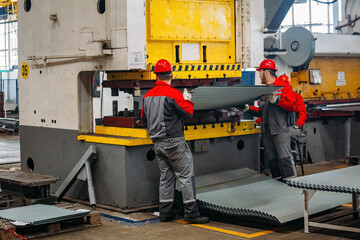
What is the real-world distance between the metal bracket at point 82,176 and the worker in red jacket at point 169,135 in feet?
2.92

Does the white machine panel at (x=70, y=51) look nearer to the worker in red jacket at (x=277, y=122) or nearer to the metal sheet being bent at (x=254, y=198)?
the metal sheet being bent at (x=254, y=198)

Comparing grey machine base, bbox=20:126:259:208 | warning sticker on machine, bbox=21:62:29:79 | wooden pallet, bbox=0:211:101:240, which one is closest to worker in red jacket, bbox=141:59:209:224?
grey machine base, bbox=20:126:259:208

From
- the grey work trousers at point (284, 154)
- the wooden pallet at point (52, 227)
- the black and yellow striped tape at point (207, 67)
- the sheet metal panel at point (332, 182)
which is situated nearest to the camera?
the sheet metal panel at point (332, 182)

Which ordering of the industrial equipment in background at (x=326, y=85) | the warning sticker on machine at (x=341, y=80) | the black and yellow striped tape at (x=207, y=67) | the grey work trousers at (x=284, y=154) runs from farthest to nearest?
the warning sticker on machine at (x=341, y=80)
the industrial equipment in background at (x=326, y=85)
the grey work trousers at (x=284, y=154)
the black and yellow striped tape at (x=207, y=67)

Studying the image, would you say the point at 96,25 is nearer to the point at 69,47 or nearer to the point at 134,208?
the point at 69,47

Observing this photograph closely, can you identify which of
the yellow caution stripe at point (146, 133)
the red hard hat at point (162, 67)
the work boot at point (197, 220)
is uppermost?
the red hard hat at point (162, 67)

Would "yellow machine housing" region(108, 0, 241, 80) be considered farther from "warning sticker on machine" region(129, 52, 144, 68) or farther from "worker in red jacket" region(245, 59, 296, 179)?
"worker in red jacket" region(245, 59, 296, 179)

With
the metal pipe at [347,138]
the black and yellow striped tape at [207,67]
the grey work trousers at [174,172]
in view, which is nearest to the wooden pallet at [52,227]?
the grey work trousers at [174,172]

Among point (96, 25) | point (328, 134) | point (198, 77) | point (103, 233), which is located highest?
point (96, 25)

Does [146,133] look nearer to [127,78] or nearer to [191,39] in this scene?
[127,78]

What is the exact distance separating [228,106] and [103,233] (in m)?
2.13

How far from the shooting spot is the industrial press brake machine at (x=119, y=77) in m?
5.86

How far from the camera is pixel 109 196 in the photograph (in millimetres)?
6051

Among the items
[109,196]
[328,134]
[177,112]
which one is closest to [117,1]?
[177,112]
